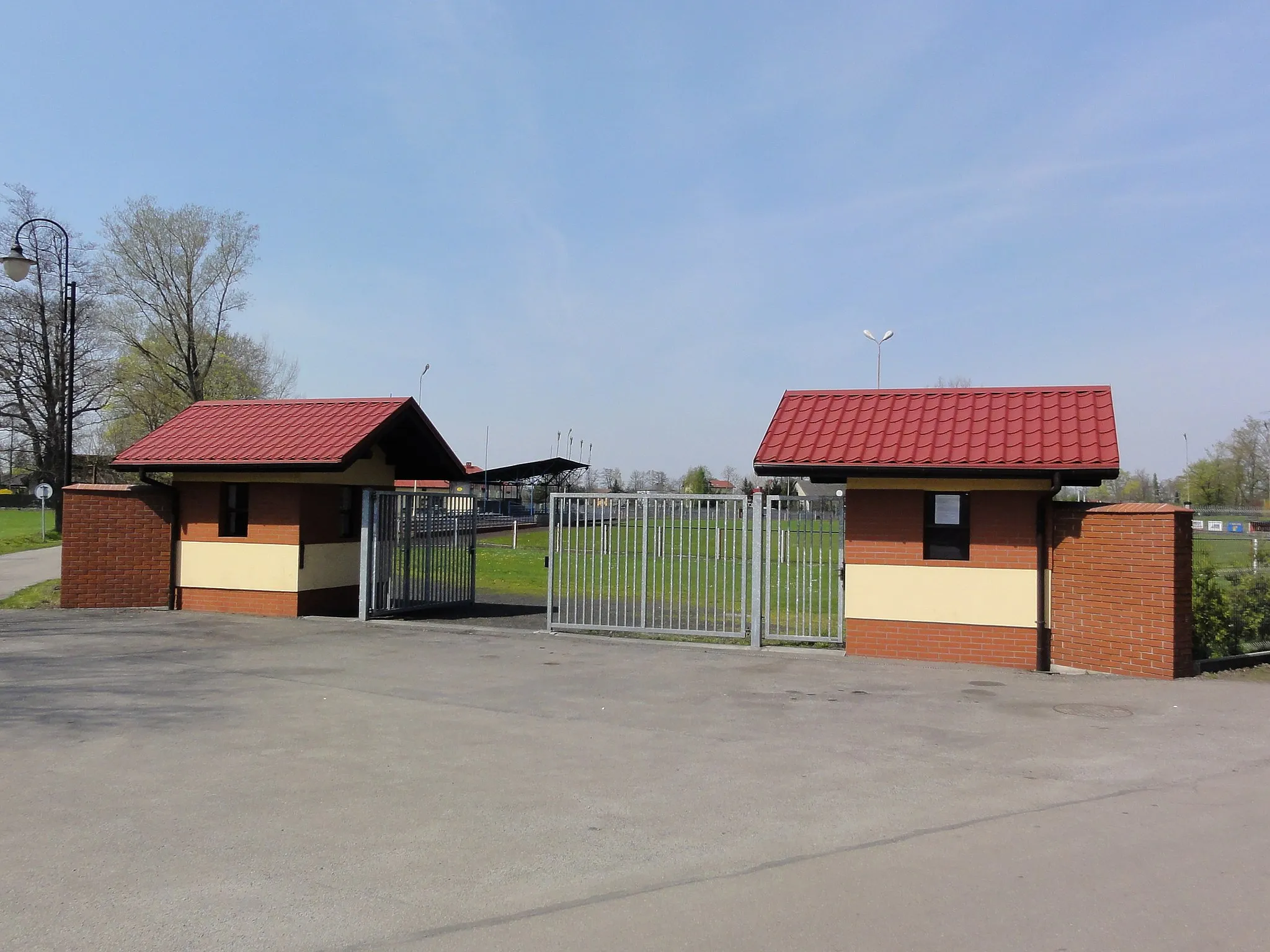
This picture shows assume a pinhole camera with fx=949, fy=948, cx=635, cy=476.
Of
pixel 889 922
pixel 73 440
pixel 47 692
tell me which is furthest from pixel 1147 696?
pixel 73 440

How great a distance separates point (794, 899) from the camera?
15.8ft

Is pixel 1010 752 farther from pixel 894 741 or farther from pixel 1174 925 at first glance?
pixel 1174 925

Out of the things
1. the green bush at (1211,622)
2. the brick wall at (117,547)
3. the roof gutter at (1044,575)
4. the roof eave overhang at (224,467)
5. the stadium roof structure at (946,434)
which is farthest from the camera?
the brick wall at (117,547)

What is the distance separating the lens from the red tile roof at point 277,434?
15586 mm

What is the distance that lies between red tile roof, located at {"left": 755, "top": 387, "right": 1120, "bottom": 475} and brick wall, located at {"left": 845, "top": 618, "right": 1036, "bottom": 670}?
2.08 m

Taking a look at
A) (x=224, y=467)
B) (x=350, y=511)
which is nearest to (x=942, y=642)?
(x=350, y=511)

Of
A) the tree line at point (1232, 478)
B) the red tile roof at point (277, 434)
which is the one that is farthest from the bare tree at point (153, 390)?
the tree line at point (1232, 478)

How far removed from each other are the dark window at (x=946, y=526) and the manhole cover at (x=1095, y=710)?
2.98 metres

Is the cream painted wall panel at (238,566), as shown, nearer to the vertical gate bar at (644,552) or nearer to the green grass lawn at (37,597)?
the green grass lawn at (37,597)

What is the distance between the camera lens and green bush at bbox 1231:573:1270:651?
12.6 meters

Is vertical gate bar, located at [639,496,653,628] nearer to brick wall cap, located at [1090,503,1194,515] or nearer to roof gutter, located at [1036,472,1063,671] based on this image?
roof gutter, located at [1036,472,1063,671]

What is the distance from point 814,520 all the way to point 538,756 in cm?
654

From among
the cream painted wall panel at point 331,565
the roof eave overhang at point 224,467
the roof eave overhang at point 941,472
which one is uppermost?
the roof eave overhang at point 224,467

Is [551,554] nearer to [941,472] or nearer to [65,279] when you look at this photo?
[941,472]
